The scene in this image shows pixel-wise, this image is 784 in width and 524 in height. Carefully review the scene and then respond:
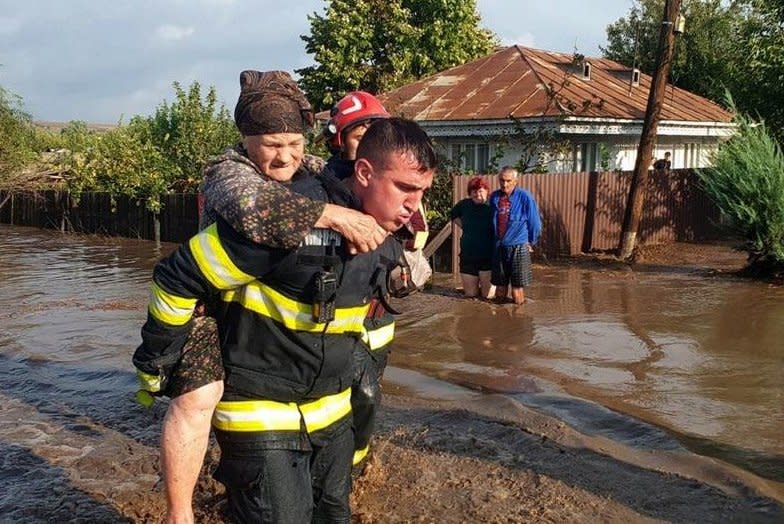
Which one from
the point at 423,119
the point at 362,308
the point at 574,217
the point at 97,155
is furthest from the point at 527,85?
the point at 362,308

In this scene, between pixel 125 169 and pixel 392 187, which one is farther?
pixel 125 169

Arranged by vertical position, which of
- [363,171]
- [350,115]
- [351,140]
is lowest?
[363,171]

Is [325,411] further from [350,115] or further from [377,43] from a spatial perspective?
[377,43]

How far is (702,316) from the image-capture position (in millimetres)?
10500

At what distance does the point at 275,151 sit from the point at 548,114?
1683 cm

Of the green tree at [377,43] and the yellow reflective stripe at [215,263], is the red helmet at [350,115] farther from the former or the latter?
the green tree at [377,43]

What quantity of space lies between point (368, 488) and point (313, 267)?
2491 millimetres

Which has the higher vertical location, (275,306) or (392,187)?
(392,187)

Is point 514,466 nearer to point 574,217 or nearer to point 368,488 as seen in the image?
point 368,488

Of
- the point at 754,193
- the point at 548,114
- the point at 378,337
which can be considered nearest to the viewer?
the point at 378,337

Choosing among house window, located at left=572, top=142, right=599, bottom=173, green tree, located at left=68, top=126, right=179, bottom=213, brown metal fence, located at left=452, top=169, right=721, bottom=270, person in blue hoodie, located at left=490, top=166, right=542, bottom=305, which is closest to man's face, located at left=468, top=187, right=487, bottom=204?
person in blue hoodie, located at left=490, top=166, right=542, bottom=305

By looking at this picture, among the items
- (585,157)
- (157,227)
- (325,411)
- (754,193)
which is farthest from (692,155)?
(325,411)

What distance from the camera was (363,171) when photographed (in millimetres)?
2717

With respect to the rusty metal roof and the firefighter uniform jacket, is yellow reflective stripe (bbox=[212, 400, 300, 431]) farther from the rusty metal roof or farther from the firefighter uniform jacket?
the rusty metal roof
